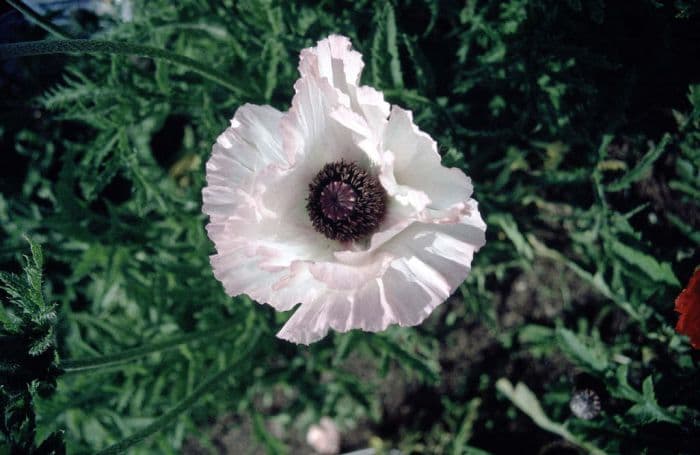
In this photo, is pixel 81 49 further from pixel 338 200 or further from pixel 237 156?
pixel 338 200

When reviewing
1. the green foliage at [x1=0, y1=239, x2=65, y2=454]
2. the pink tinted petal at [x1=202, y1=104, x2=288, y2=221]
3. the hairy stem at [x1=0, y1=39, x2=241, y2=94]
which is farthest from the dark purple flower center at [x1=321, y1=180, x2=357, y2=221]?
the green foliage at [x1=0, y1=239, x2=65, y2=454]

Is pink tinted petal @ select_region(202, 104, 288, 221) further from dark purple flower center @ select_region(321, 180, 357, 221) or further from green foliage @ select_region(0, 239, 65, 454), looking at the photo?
green foliage @ select_region(0, 239, 65, 454)

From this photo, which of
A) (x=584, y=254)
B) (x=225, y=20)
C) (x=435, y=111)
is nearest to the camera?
(x=435, y=111)

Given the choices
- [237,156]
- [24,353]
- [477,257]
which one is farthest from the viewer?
[477,257]

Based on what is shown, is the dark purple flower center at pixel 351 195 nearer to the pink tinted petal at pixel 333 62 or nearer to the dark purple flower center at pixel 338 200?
the dark purple flower center at pixel 338 200

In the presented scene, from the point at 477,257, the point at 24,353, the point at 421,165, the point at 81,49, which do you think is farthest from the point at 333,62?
the point at 477,257

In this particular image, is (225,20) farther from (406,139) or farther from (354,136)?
(406,139)

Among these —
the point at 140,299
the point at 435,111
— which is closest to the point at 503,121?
the point at 435,111
